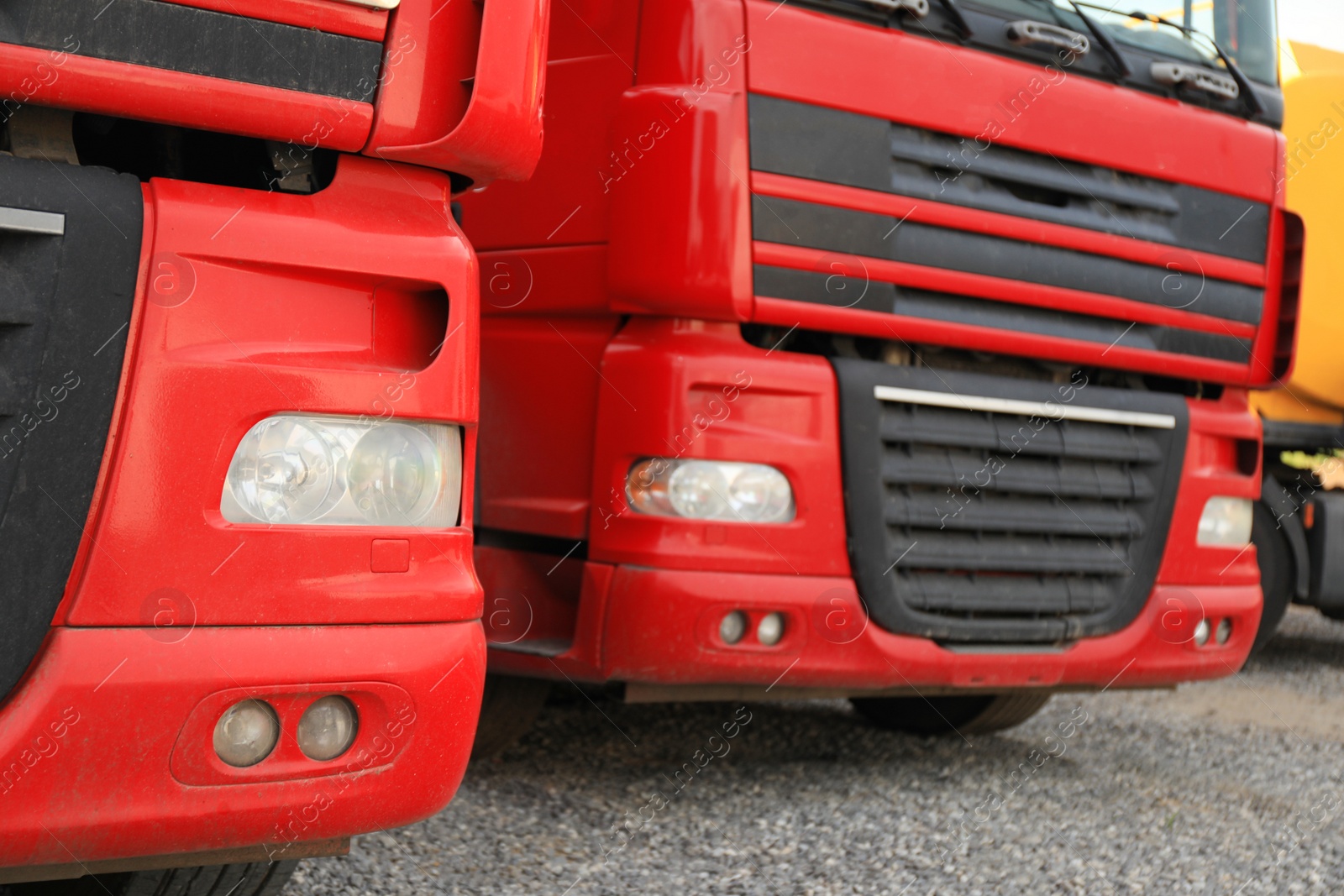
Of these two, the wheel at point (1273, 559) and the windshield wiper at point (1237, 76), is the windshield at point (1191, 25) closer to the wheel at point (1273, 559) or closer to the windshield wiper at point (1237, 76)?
the windshield wiper at point (1237, 76)

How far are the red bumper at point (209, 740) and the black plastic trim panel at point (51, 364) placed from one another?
0.08m

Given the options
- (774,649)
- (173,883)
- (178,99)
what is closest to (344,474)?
(178,99)

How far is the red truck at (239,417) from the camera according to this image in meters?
1.47

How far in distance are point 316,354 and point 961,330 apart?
1.99 m

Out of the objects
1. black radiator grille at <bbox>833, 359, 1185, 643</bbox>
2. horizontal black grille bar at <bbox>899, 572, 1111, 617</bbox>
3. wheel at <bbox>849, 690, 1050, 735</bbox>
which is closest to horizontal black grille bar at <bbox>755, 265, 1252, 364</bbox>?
black radiator grille at <bbox>833, 359, 1185, 643</bbox>

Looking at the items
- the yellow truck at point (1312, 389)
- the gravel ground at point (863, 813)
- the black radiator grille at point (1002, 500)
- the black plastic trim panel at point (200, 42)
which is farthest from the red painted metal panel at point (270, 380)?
the yellow truck at point (1312, 389)

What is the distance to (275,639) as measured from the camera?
1581mm

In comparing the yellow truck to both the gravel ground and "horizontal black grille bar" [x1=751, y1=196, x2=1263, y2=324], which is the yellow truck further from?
"horizontal black grille bar" [x1=751, y1=196, x2=1263, y2=324]

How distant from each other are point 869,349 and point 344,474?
6.39 ft

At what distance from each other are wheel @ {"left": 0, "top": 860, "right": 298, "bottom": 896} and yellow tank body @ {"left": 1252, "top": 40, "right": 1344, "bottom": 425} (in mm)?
4909

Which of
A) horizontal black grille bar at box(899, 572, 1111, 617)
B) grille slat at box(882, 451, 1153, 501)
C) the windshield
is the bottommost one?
horizontal black grille bar at box(899, 572, 1111, 617)

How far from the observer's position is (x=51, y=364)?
1.48 m

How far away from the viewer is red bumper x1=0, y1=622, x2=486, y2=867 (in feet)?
4.77

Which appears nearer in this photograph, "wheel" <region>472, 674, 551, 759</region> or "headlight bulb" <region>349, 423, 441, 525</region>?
"headlight bulb" <region>349, 423, 441, 525</region>
